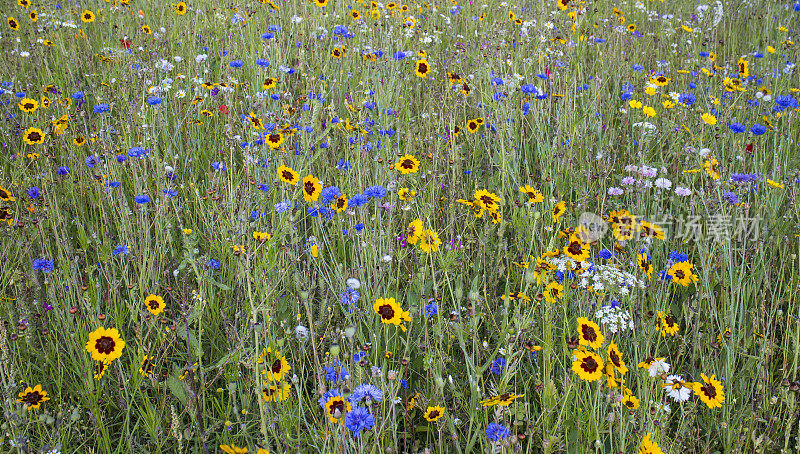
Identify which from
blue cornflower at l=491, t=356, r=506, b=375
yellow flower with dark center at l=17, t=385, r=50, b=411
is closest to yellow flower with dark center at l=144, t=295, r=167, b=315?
yellow flower with dark center at l=17, t=385, r=50, b=411

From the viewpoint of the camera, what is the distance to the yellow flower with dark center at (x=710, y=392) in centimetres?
131

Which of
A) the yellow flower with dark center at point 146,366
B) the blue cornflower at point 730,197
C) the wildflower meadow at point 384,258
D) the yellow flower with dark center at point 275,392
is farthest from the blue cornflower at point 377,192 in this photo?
the blue cornflower at point 730,197

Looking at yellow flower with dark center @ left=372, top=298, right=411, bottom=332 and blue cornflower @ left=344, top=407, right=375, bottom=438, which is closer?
blue cornflower @ left=344, top=407, right=375, bottom=438

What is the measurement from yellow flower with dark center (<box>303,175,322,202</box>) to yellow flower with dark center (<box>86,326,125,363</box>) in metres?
0.73

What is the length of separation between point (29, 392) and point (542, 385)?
1323mm

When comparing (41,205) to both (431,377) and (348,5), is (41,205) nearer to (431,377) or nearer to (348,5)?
(431,377)

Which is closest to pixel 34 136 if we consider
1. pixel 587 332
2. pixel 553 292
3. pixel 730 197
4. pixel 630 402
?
pixel 553 292

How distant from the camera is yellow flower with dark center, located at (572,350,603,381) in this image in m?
1.24

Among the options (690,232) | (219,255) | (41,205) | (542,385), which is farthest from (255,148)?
(690,232)

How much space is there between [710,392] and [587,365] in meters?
0.37

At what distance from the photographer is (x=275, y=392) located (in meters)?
1.27

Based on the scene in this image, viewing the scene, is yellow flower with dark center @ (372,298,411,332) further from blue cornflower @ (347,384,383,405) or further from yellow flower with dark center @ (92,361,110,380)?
yellow flower with dark center @ (92,361,110,380)

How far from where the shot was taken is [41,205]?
2035 mm

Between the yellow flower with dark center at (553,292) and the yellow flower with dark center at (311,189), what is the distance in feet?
2.75
